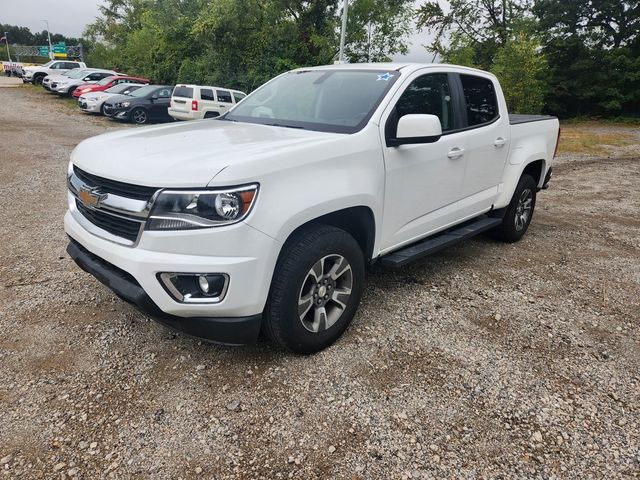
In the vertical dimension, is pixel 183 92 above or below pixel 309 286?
above

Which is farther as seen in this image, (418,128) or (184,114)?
(184,114)

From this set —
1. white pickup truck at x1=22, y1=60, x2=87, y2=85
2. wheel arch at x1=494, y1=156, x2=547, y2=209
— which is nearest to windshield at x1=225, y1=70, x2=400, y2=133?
wheel arch at x1=494, y1=156, x2=547, y2=209

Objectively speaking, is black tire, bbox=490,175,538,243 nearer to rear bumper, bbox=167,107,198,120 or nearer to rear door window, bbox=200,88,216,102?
rear bumper, bbox=167,107,198,120

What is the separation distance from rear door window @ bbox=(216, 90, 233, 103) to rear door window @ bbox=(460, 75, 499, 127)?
41.5ft

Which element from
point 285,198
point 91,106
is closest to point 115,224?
point 285,198

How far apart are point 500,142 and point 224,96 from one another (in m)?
13.1

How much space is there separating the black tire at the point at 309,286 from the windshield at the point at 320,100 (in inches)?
31.1

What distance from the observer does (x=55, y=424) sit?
7.69 feet

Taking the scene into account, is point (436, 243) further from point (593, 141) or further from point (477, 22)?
point (477, 22)

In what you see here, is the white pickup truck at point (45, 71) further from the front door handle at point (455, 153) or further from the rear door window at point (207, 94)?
the front door handle at point (455, 153)

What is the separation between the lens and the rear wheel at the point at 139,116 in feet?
50.9

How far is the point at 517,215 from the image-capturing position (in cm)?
512

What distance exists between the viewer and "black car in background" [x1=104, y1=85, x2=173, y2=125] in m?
15.4

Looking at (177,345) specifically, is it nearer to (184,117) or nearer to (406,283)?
(406,283)
